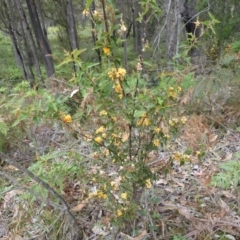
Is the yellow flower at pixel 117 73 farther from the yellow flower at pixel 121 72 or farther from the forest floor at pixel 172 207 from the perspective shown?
the forest floor at pixel 172 207

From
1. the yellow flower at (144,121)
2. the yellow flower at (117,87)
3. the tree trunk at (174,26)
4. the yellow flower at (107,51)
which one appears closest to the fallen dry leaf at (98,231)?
the yellow flower at (144,121)

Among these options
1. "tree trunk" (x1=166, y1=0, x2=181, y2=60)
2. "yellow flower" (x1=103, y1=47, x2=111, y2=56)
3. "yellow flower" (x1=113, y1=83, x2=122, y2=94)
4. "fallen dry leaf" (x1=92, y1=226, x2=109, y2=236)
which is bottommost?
"fallen dry leaf" (x1=92, y1=226, x2=109, y2=236)

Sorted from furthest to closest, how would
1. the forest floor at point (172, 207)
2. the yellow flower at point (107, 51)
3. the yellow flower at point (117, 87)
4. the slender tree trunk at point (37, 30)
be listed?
the slender tree trunk at point (37, 30) < the forest floor at point (172, 207) < the yellow flower at point (117, 87) < the yellow flower at point (107, 51)

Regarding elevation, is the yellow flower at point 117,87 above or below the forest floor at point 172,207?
above

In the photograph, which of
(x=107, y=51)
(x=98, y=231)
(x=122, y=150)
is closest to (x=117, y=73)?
(x=107, y=51)

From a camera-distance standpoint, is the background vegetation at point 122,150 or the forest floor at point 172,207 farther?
the forest floor at point 172,207

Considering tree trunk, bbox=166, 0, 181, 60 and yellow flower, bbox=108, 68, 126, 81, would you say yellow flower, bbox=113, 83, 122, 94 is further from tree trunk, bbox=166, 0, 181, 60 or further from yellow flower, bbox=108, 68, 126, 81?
tree trunk, bbox=166, 0, 181, 60

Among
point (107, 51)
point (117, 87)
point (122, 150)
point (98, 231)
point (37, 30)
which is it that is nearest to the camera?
point (107, 51)

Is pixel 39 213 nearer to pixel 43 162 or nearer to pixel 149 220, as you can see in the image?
pixel 43 162

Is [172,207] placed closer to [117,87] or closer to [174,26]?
[117,87]

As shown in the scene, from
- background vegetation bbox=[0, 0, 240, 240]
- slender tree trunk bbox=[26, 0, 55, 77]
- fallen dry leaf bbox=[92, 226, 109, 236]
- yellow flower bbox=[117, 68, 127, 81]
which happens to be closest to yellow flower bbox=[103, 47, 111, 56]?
background vegetation bbox=[0, 0, 240, 240]

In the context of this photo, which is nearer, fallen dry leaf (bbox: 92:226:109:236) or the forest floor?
the forest floor

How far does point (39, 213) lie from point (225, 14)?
5.42 metres

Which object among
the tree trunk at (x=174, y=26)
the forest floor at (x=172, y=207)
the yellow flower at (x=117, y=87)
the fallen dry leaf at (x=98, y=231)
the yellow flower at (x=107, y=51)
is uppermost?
the yellow flower at (x=107, y=51)
